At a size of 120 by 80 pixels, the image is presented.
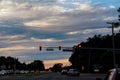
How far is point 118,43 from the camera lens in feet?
392

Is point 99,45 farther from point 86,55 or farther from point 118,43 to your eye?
point 86,55

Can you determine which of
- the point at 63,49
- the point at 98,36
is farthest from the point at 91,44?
the point at 63,49

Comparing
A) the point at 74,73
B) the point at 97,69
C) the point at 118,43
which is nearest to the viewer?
the point at 74,73

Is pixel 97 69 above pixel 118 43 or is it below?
below

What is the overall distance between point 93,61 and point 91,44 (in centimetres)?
658

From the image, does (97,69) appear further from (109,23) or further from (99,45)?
(109,23)

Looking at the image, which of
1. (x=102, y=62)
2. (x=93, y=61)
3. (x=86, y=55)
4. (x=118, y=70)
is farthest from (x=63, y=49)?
(x=86, y=55)

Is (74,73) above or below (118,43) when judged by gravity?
below

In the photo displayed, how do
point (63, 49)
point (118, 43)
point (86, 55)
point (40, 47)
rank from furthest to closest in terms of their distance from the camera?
point (86, 55), point (118, 43), point (63, 49), point (40, 47)

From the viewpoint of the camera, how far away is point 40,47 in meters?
66.4

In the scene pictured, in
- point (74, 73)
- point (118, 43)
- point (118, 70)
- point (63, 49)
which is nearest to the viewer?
point (118, 70)

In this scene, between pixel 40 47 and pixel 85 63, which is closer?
pixel 40 47

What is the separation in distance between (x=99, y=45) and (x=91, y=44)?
1705cm

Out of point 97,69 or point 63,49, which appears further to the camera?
point 97,69
